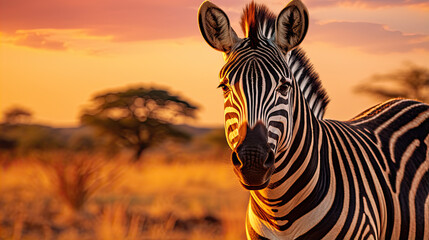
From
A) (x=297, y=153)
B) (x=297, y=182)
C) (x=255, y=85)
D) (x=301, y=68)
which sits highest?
(x=301, y=68)

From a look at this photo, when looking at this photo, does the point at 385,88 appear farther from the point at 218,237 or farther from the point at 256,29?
the point at 256,29

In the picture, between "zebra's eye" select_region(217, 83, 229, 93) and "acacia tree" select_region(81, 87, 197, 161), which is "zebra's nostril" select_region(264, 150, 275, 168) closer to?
"zebra's eye" select_region(217, 83, 229, 93)

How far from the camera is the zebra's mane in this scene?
131 inches

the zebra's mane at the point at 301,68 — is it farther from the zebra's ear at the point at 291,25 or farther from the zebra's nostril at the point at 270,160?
the zebra's nostril at the point at 270,160

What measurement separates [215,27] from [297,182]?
3.55 ft

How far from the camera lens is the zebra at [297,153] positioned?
8.64 ft

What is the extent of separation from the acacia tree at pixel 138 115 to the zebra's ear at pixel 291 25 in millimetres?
21369

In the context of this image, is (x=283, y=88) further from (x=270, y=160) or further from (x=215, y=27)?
(x=215, y=27)

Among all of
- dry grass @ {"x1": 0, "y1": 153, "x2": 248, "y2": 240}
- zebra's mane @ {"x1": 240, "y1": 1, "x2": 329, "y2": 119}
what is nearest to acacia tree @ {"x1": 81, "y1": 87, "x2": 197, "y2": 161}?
dry grass @ {"x1": 0, "y1": 153, "x2": 248, "y2": 240}

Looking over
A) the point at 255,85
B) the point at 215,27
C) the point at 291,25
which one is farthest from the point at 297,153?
the point at 215,27

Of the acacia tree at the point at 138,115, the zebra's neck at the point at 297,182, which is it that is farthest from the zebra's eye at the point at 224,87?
the acacia tree at the point at 138,115

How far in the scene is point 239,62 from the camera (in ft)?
9.14

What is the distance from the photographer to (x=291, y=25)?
2.94 meters

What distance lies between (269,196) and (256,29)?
1.03 m
